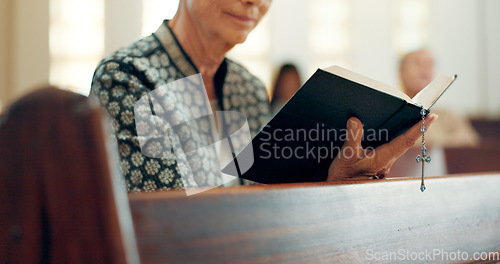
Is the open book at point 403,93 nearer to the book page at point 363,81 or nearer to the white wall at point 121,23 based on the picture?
the book page at point 363,81

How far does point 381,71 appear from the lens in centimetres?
783

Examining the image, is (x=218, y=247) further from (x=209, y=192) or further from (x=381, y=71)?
(x=381, y=71)

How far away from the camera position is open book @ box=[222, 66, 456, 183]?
913 mm

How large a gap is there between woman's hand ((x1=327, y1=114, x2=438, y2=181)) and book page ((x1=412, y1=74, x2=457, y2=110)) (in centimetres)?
3

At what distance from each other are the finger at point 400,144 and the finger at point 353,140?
2.2 inches

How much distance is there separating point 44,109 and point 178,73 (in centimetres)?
100

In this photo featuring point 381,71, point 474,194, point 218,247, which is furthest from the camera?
point 381,71

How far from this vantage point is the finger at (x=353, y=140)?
100 centimetres

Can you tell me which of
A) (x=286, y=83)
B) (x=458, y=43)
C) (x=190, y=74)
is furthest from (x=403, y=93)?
(x=458, y=43)

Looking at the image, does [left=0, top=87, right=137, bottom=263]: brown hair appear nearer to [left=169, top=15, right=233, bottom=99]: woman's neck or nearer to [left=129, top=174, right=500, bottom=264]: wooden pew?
[left=129, top=174, right=500, bottom=264]: wooden pew

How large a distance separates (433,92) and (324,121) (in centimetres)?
26

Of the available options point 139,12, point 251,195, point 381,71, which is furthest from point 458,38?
point 251,195

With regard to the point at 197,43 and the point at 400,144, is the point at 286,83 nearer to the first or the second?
the point at 197,43

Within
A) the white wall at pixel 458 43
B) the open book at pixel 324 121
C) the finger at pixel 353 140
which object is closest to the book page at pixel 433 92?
the open book at pixel 324 121
